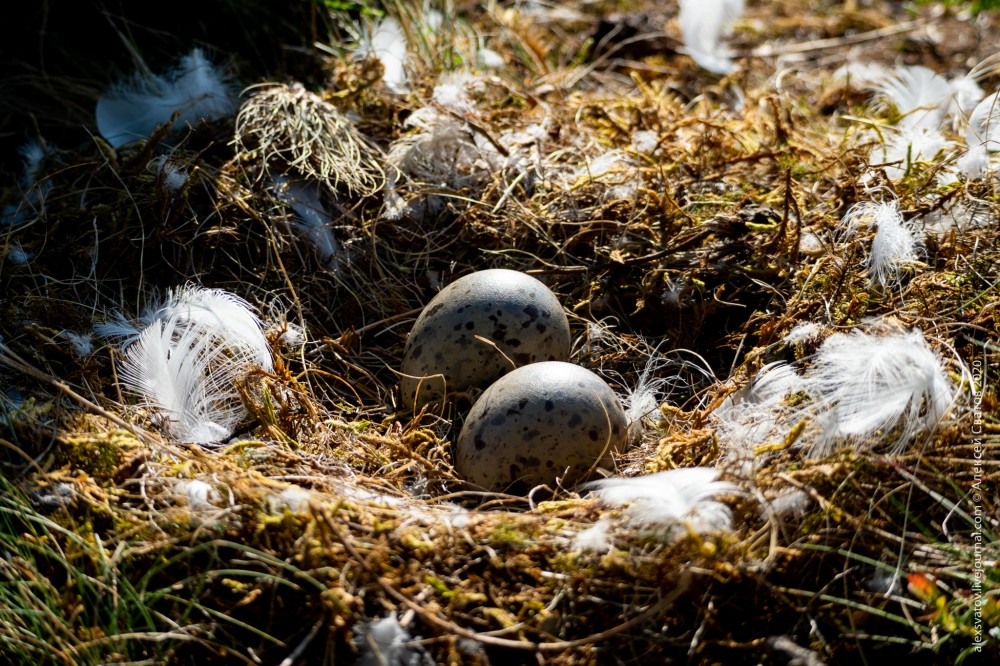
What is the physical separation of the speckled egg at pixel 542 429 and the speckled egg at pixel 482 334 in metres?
0.21

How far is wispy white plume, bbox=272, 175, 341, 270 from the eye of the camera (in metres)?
3.40

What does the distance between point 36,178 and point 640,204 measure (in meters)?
2.45

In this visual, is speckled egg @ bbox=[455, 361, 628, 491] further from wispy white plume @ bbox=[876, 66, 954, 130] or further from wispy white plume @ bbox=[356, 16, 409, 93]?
wispy white plume @ bbox=[876, 66, 954, 130]

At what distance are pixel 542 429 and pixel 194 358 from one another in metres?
1.15

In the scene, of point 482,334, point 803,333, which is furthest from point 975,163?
point 482,334

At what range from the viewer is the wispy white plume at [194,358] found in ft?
8.86

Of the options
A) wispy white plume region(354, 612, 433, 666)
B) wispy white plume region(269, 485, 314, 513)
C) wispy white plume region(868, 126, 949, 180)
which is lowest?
wispy white plume region(354, 612, 433, 666)

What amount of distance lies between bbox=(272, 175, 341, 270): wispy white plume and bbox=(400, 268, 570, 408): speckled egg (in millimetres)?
706

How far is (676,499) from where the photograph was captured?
7.08 ft

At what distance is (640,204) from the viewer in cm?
343

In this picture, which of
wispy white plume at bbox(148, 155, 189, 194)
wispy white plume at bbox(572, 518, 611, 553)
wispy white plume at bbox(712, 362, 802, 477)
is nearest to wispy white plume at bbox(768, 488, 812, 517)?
wispy white plume at bbox(712, 362, 802, 477)

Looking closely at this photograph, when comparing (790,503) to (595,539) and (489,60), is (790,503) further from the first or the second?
(489,60)

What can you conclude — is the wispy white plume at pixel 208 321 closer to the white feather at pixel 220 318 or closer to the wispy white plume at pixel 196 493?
the white feather at pixel 220 318

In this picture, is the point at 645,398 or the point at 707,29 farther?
the point at 707,29
